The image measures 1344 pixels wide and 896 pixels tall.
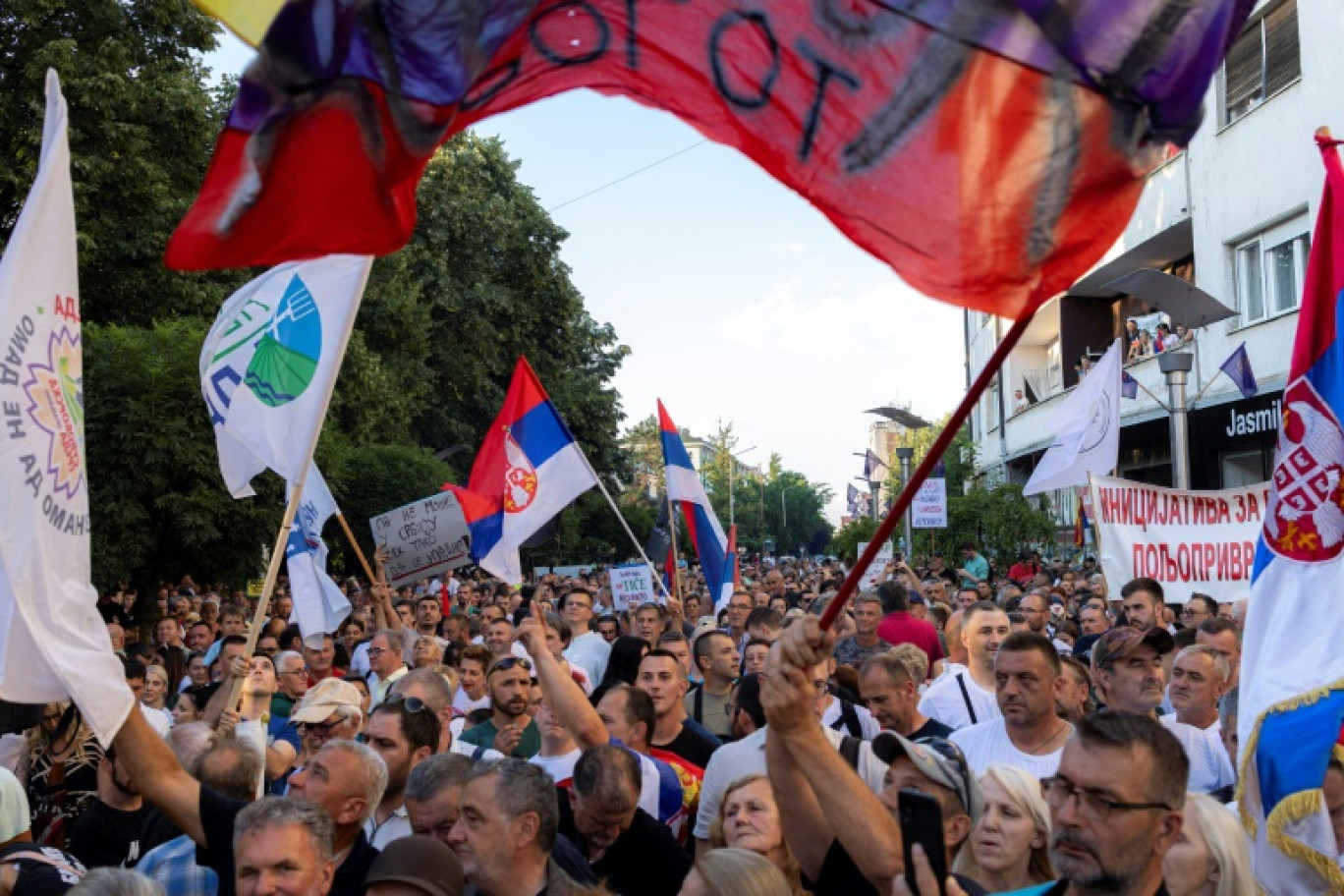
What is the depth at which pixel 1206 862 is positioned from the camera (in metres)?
3.87

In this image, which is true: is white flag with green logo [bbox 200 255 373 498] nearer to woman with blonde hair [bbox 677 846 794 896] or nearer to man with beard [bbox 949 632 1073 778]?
man with beard [bbox 949 632 1073 778]

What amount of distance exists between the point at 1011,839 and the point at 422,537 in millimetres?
13085

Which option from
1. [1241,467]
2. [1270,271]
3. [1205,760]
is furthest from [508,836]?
[1241,467]

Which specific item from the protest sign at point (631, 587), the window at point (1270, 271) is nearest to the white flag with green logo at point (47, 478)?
the protest sign at point (631, 587)

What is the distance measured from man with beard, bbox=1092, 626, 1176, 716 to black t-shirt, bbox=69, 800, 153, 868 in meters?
4.31

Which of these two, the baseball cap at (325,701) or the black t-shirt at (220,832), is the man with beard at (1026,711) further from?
the baseball cap at (325,701)

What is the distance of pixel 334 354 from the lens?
20.8ft

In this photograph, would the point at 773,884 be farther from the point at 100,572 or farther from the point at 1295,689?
the point at 100,572

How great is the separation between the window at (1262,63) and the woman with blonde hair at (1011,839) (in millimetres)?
18758

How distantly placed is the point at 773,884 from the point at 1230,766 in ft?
10.5

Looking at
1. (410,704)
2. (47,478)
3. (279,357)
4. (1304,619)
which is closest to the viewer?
(47,478)

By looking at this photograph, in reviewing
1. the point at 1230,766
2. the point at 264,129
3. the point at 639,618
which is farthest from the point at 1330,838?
the point at 639,618

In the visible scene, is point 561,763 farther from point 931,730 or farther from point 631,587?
point 631,587

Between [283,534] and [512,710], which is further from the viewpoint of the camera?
[512,710]
